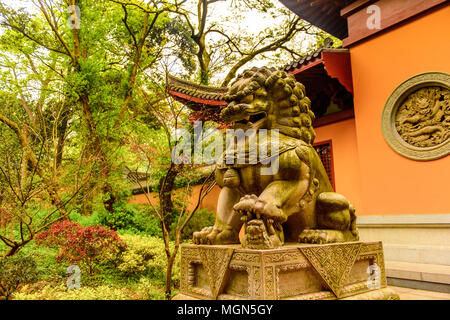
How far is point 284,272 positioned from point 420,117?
396 cm

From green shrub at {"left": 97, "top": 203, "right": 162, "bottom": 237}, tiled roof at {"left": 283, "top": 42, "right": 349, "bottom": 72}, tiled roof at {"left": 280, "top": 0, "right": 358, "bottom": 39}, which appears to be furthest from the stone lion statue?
green shrub at {"left": 97, "top": 203, "right": 162, "bottom": 237}

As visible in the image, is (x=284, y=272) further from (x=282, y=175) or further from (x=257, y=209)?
(x=282, y=175)

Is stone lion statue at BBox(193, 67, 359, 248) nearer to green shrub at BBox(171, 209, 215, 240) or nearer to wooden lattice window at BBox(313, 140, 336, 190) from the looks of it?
wooden lattice window at BBox(313, 140, 336, 190)

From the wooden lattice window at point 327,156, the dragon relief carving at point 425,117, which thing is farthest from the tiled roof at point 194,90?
the dragon relief carving at point 425,117

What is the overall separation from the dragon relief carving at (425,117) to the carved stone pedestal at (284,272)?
292 centimetres

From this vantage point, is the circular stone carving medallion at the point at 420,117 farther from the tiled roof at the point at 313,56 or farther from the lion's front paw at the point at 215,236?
the lion's front paw at the point at 215,236

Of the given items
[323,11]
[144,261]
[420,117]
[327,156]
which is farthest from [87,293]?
[323,11]

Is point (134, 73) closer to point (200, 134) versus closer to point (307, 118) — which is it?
point (200, 134)

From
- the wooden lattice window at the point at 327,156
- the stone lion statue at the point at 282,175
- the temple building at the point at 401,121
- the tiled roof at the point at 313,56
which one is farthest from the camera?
the wooden lattice window at the point at 327,156

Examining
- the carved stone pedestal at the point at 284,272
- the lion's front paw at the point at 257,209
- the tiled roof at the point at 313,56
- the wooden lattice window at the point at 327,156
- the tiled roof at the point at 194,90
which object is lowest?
the carved stone pedestal at the point at 284,272

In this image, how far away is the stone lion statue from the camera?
2029 mm

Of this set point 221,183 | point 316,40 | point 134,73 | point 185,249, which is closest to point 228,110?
point 221,183

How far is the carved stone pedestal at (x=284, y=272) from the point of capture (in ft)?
5.39

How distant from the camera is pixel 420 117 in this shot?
451 centimetres
